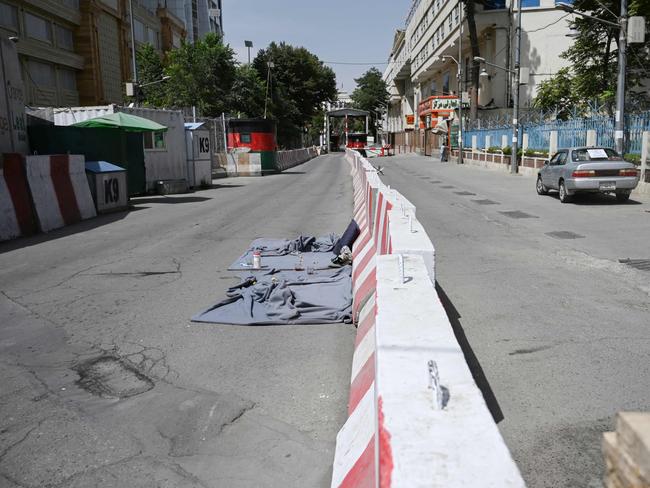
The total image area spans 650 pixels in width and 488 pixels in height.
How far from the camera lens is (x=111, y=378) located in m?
4.80

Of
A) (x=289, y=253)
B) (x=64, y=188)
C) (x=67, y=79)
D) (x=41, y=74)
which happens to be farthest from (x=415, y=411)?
(x=67, y=79)

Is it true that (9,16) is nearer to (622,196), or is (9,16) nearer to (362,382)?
(622,196)

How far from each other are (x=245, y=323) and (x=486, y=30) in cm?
4751

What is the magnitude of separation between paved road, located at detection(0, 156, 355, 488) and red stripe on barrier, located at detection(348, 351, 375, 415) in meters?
0.24

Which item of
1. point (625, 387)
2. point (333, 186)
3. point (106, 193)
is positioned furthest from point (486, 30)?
point (625, 387)

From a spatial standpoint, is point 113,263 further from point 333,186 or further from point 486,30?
point 486,30

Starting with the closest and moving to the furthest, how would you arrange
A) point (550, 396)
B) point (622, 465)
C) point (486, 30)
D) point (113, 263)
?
1. point (622, 465)
2. point (550, 396)
3. point (113, 263)
4. point (486, 30)

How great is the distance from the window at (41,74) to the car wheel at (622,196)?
34740 millimetres

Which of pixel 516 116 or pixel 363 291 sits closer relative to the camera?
pixel 363 291

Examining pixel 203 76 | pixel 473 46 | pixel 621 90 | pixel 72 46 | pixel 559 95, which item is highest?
pixel 72 46

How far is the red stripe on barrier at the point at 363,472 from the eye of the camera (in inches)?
95.1

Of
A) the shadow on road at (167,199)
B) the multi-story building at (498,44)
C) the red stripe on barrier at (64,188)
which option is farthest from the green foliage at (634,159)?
the multi-story building at (498,44)

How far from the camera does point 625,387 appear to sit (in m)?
4.44

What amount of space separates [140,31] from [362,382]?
62618mm
